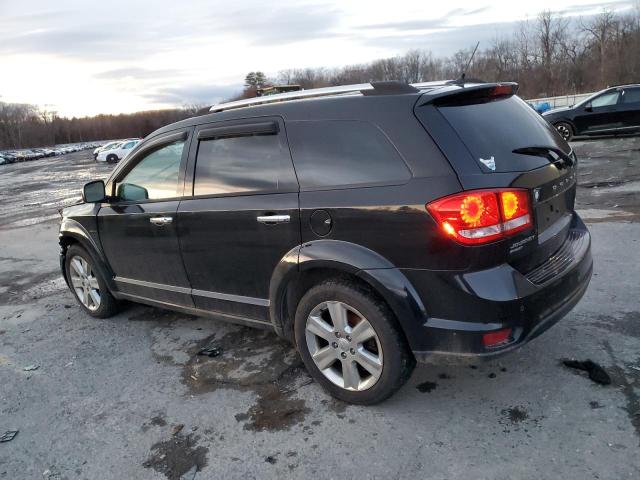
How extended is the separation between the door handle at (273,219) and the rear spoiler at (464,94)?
1.04 m

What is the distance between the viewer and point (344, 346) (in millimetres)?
3143

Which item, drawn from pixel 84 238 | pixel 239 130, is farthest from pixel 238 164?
pixel 84 238

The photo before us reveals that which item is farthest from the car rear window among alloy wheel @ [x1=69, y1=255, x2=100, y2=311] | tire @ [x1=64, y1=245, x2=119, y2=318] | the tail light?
alloy wheel @ [x1=69, y1=255, x2=100, y2=311]

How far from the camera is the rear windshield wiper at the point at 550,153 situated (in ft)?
9.93

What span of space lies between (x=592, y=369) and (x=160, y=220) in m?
3.21

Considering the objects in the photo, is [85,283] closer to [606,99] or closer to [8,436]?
[8,436]

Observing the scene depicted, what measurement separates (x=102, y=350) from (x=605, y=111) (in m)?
17.0

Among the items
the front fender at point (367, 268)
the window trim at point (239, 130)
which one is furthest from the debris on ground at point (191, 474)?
the window trim at point (239, 130)

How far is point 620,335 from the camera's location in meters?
3.74

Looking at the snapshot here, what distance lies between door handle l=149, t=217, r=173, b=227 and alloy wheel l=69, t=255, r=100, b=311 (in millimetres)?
1360

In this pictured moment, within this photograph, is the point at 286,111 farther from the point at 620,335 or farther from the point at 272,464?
the point at 620,335

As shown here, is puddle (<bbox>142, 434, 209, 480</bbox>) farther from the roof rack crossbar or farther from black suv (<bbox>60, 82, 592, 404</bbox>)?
the roof rack crossbar

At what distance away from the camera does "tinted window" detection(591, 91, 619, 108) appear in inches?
Result: 647

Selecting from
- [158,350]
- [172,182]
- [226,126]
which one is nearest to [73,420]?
[158,350]
